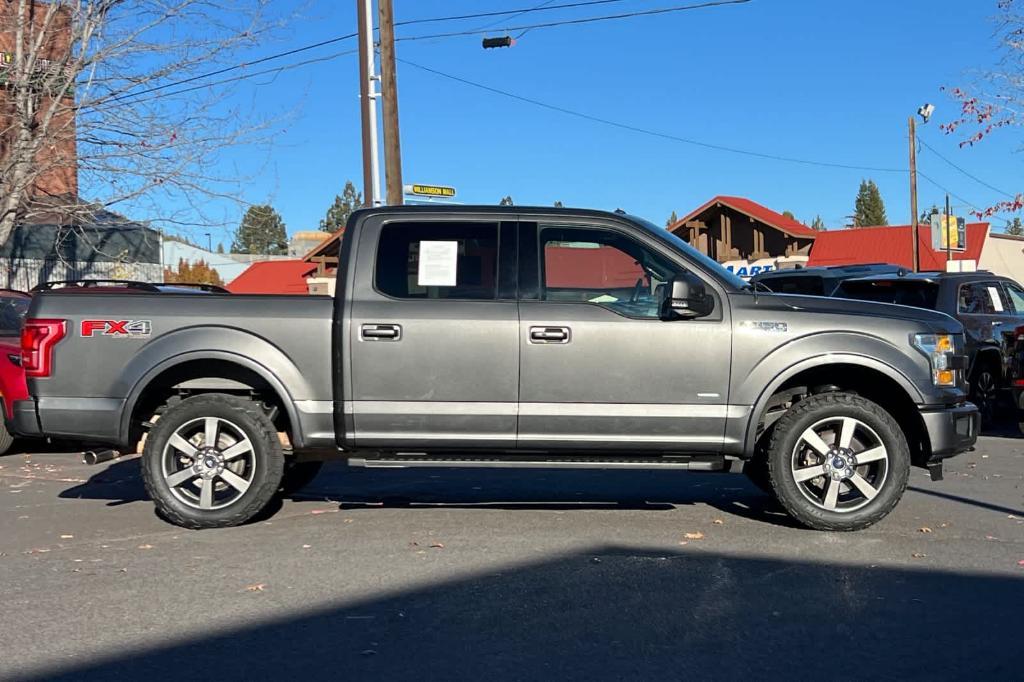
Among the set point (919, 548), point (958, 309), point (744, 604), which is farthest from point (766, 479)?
point (958, 309)

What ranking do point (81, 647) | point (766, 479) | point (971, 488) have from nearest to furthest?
point (81, 647)
point (766, 479)
point (971, 488)

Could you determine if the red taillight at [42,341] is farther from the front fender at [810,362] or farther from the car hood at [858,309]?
the car hood at [858,309]

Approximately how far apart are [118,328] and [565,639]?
3753mm

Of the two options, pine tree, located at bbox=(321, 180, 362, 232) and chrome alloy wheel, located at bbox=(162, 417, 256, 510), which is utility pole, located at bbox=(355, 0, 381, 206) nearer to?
chrome alloy wheel, located at bbox=(162, 417, 256, 510)

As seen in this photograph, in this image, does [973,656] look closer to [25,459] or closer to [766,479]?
[766,479]

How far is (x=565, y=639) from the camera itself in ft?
14.2

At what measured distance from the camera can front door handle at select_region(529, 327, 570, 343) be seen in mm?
6219

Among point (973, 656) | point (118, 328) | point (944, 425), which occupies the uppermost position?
point (118, 328)

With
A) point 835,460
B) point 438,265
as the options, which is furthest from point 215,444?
point 835,460

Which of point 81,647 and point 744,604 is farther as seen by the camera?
point 744,604

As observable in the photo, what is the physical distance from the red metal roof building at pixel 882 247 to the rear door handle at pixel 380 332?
3655cm

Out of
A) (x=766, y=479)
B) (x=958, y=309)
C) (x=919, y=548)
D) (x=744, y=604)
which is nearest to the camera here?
(x=744, y=604)

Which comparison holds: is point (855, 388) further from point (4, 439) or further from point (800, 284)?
point (4, 439)

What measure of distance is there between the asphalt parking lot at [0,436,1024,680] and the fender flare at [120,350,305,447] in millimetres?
725
